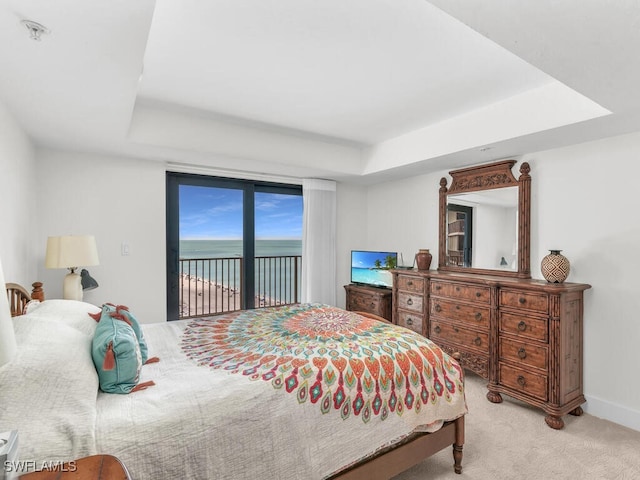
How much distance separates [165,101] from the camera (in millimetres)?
2785

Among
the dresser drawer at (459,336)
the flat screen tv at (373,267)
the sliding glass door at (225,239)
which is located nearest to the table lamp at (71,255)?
the sliding glass door at (225,239)

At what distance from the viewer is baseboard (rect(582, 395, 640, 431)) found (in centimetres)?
257

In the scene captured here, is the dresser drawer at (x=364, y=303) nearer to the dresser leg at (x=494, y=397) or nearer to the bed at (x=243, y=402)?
the dresser leg at (x=494, y=397)

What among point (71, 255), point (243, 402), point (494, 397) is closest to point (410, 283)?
point (494, 397)

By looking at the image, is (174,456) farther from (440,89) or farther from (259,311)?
(440,89)

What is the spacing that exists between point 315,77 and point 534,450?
2.99 meters

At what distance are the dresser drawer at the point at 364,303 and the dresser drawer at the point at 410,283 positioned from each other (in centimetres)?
48

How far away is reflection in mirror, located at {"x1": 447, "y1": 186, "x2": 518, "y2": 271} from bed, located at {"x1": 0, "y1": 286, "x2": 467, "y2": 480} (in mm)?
1716

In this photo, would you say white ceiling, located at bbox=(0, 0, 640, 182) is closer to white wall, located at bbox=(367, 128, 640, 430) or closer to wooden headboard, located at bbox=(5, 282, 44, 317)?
white wall, located at bbox=(367, 128, 640, 430)

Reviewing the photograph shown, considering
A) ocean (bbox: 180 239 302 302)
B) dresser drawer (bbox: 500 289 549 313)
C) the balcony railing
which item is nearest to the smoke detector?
ocean (bbox: 180 239 302 302)

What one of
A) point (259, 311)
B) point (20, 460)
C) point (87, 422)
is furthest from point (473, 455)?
point (20, 460)

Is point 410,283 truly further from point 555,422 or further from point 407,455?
point 407,455

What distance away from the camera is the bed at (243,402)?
118 cm

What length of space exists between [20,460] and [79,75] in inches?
67.8
